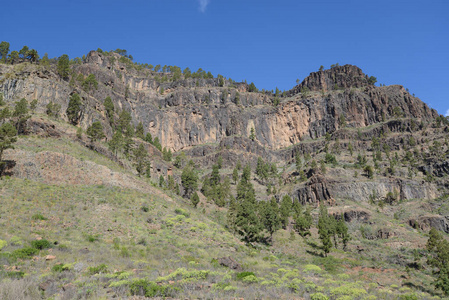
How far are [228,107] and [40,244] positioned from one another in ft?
524

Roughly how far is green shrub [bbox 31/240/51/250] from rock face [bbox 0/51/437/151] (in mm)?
133794

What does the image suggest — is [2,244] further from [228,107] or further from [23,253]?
[228,107]

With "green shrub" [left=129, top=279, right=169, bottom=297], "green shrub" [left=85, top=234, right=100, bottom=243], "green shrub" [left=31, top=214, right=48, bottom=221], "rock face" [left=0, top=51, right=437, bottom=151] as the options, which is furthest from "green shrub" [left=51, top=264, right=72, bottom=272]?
"rock face" [left=0, top=51, right=437, bottom=151]

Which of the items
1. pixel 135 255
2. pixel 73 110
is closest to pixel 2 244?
pixel 135 255

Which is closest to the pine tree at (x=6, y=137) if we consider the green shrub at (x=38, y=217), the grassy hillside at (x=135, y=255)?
the grassy hillside at (x=135, y=255)

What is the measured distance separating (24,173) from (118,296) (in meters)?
40.1

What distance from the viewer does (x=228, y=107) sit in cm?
17925

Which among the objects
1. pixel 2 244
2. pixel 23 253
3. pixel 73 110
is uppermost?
pixel 73 110

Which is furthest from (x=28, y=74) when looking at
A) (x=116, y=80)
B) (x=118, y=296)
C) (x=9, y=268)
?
(x=118, y=296)

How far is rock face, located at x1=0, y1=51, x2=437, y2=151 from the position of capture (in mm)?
166000

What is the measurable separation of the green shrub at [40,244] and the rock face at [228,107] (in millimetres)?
133794

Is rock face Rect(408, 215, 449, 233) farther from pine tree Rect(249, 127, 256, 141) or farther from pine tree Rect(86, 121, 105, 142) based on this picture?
pine tree Rect(86, 121, 105, 142)

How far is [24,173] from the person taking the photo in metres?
45.1

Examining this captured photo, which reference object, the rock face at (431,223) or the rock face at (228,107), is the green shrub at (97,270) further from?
the rock face at (228,107)
